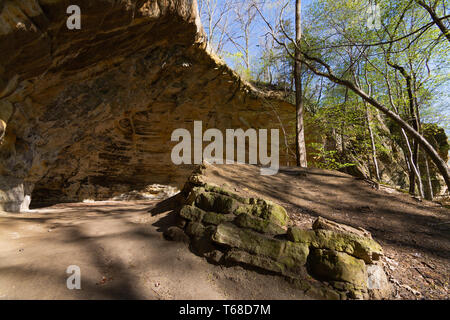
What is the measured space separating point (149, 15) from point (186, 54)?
9.39 ft

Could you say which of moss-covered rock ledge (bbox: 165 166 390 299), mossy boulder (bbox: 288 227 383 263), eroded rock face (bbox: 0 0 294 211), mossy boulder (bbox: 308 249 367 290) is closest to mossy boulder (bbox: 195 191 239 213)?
moss-covered rock ledge (bbox: 165 166 390 299)

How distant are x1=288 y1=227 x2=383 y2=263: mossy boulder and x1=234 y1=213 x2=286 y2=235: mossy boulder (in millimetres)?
198

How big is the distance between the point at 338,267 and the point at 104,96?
7270mm

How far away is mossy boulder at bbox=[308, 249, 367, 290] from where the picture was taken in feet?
6.09

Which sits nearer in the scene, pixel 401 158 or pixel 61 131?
pixel 61 131

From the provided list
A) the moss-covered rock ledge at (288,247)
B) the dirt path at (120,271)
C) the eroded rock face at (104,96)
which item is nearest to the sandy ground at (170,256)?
the dirt path at (120,271)

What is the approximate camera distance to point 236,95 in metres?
A: 10.0

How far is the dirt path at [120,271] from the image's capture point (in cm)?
175

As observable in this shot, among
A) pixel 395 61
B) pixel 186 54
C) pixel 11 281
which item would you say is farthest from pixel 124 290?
pixel 395 61

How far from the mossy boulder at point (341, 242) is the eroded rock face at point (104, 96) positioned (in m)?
4.77

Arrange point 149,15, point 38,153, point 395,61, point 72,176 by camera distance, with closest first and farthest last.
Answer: point 149,15 < point 38,153 < point 395,61 < point 72,176

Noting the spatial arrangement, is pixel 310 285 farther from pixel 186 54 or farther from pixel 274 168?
pixel 186 54

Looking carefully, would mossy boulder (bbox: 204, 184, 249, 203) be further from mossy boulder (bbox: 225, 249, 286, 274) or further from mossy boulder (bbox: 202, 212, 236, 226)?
mossy boulder (bbox: 225, 249, 286, 274)

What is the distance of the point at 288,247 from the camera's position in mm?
2145
